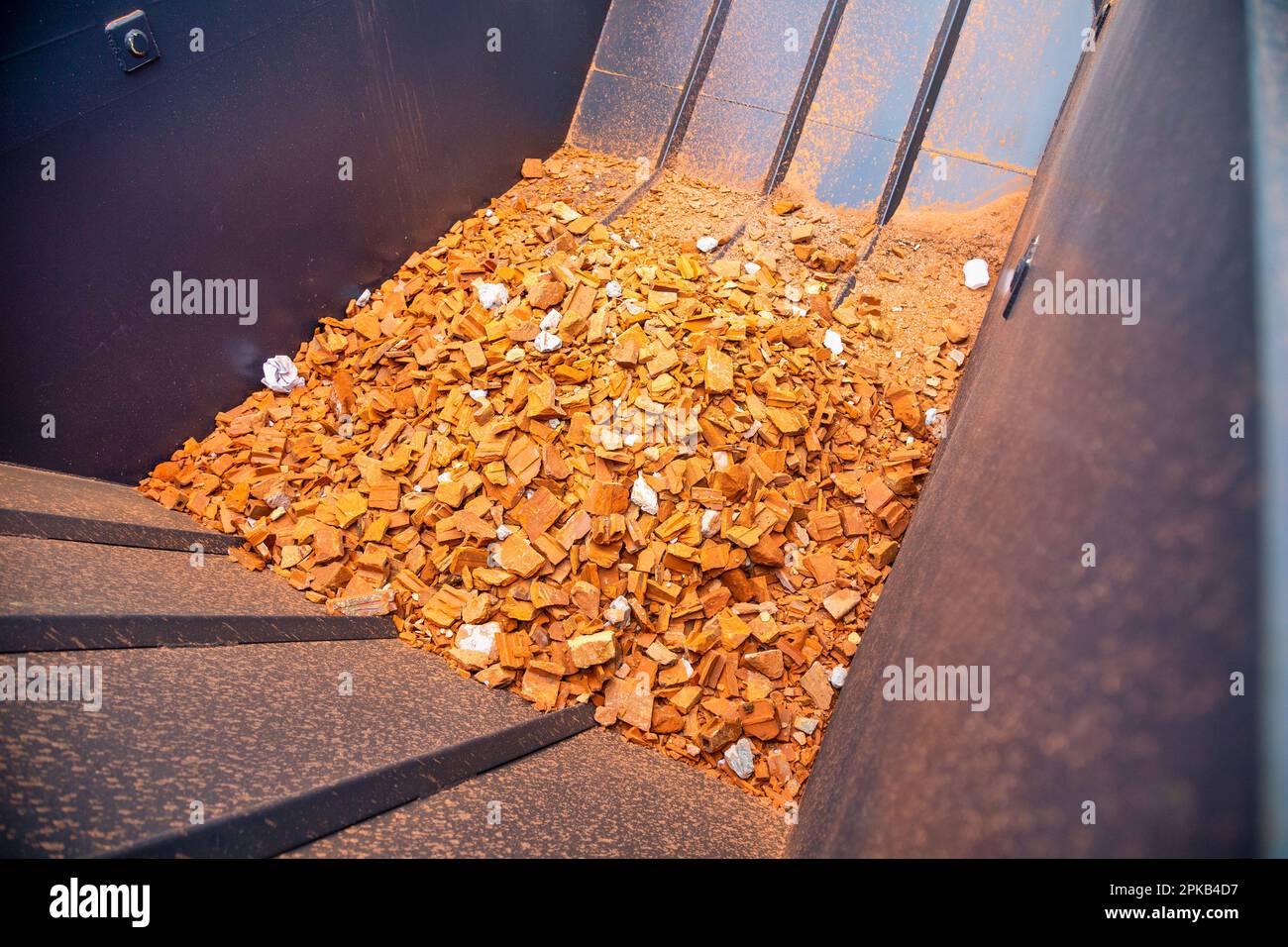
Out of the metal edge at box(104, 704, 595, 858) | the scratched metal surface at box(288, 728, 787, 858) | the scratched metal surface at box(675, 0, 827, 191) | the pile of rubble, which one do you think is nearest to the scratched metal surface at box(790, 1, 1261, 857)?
the scratched metal surface at box(288, 728, 787, 858)

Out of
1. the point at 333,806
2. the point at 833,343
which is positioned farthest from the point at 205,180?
the point at 833,343

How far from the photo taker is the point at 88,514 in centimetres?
209

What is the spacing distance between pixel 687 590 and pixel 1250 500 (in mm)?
1650

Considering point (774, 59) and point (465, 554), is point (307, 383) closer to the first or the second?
point (465, 554)

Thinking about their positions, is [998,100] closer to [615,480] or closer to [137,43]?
[615,480]

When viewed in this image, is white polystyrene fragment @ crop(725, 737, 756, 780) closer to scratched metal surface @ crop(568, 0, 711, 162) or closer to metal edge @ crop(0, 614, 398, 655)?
metal edge @ crop(0, 614, 398, 655)

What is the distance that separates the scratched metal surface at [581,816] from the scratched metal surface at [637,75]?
2901mm

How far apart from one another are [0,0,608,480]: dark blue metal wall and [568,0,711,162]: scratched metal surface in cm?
46

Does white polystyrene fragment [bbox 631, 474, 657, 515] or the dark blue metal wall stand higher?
the dark blue metal wall

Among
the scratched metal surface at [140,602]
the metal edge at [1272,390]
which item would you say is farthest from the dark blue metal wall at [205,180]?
the metal edge at [1272,390]

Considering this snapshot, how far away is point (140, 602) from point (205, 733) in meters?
0.53

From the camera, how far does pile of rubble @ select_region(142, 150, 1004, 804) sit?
7.27 ft
